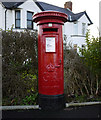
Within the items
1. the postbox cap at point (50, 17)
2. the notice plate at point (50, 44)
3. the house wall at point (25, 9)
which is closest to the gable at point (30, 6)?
the house wall at point (25, 9)

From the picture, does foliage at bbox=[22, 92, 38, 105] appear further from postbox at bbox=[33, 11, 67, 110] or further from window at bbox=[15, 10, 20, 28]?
window at bbox=[15, 10, 20, 28]

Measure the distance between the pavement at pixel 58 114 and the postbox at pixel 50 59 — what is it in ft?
0.71

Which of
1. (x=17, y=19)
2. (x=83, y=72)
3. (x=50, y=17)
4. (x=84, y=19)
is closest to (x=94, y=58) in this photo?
(x=83, y=72)

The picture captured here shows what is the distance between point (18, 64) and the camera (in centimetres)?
395

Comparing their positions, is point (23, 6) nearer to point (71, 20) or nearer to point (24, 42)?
point (71, 20)

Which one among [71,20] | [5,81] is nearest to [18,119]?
[5,81]

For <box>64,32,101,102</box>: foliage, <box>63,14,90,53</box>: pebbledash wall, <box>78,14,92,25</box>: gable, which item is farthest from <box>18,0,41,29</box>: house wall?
<box>64,32,101,102</box>: foliage

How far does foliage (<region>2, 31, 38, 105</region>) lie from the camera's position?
12.6 ft

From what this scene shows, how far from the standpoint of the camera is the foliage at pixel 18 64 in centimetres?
385

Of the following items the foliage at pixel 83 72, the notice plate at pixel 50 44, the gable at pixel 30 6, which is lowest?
the foliage at pixel 83 72

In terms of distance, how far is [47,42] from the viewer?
3.41 metres

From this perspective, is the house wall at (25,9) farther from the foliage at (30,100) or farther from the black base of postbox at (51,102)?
the black base of postbox at (51,102)

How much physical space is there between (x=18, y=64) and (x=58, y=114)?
194 cm

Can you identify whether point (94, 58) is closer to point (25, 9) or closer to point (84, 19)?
point (25, 9)
